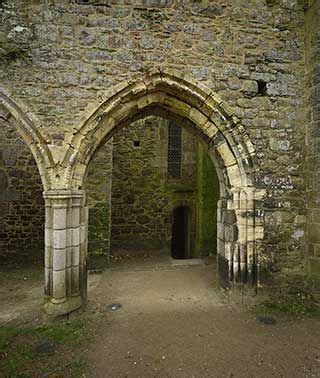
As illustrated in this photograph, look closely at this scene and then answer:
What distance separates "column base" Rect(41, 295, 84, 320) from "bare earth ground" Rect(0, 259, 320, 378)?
0.30 metres

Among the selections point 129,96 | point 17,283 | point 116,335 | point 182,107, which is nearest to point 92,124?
point 129,96

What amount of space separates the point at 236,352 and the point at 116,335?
1355 millimetres

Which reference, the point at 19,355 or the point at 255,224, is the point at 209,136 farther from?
the point at 19,355

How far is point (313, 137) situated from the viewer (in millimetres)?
3750

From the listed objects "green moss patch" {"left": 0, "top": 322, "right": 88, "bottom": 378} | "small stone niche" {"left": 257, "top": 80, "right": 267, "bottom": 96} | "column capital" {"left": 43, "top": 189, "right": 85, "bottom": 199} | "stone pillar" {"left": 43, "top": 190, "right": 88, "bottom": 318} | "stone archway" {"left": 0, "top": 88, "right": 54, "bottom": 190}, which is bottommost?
"green moss patch" {"left": 0, "top": 322, "right": 88, "bottom": 378}

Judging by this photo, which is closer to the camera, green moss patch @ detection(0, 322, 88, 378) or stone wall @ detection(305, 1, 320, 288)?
green moss patch @ detection(0, 322, 88, 378)

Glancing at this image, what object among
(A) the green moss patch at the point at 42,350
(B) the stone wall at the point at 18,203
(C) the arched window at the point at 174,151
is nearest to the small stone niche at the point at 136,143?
(C) the arched window at the point at 174,151

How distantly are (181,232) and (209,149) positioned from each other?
525 centimetres

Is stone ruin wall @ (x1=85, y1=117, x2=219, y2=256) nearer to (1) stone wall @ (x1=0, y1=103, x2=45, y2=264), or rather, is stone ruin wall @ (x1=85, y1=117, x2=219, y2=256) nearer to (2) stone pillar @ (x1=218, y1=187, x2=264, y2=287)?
(1) stone wall @ (x1=0, y1=103, x2=45, y2=264)

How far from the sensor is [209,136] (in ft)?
12.7

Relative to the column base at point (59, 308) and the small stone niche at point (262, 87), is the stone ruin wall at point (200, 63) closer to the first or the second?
the small stone niche at point (262, 87)

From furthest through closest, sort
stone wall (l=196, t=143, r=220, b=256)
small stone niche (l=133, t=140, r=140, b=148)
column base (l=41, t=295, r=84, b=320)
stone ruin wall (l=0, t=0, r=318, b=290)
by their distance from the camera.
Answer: small stone niche (l=133, t=140, r=140, b=148)
stone wall (l=196, t=143, r=220, b=256)
stone ruin wall (l=0, t=0, r=318, b=290)
column base (l=41, t=295, r=84, b=320)

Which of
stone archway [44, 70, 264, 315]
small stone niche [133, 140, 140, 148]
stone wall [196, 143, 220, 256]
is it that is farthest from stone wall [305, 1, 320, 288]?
small stone niche [133, 140, 140, 148]

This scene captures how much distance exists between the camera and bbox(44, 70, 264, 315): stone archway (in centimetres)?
325
